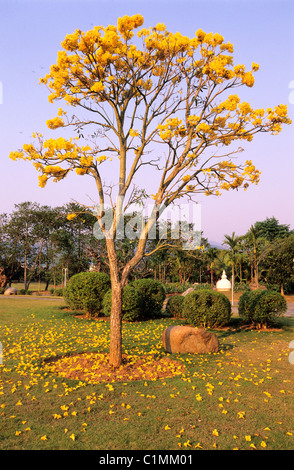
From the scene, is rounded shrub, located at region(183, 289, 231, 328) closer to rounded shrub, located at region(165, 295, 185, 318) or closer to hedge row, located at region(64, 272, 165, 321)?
rounded shrub, located at region(165, 295, 185, 318)

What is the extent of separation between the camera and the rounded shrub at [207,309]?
11.8 meters

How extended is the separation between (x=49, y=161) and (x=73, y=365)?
4194 millimetres

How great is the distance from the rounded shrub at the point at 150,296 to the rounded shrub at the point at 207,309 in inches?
102

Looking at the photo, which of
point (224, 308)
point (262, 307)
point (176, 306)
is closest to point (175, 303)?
point (176, 306)

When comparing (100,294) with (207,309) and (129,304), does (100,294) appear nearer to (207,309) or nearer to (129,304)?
(129,304)

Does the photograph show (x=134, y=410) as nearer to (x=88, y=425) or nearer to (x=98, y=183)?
(x=88, y=425)

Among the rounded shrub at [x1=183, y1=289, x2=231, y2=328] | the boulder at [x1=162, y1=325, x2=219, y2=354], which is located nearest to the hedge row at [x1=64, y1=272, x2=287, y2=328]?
the rounded shrub at [x1=183, y1=289, x2=231, y2=328]

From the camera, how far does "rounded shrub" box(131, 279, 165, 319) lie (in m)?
14.3

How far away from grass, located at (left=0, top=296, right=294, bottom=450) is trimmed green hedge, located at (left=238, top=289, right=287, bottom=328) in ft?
7.80

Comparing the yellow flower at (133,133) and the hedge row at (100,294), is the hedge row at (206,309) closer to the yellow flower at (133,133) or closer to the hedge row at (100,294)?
the hedge row at (100,294)

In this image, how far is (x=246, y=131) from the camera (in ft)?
25.4

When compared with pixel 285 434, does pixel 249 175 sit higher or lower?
higher

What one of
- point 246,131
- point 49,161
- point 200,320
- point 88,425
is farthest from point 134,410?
point 200,320
